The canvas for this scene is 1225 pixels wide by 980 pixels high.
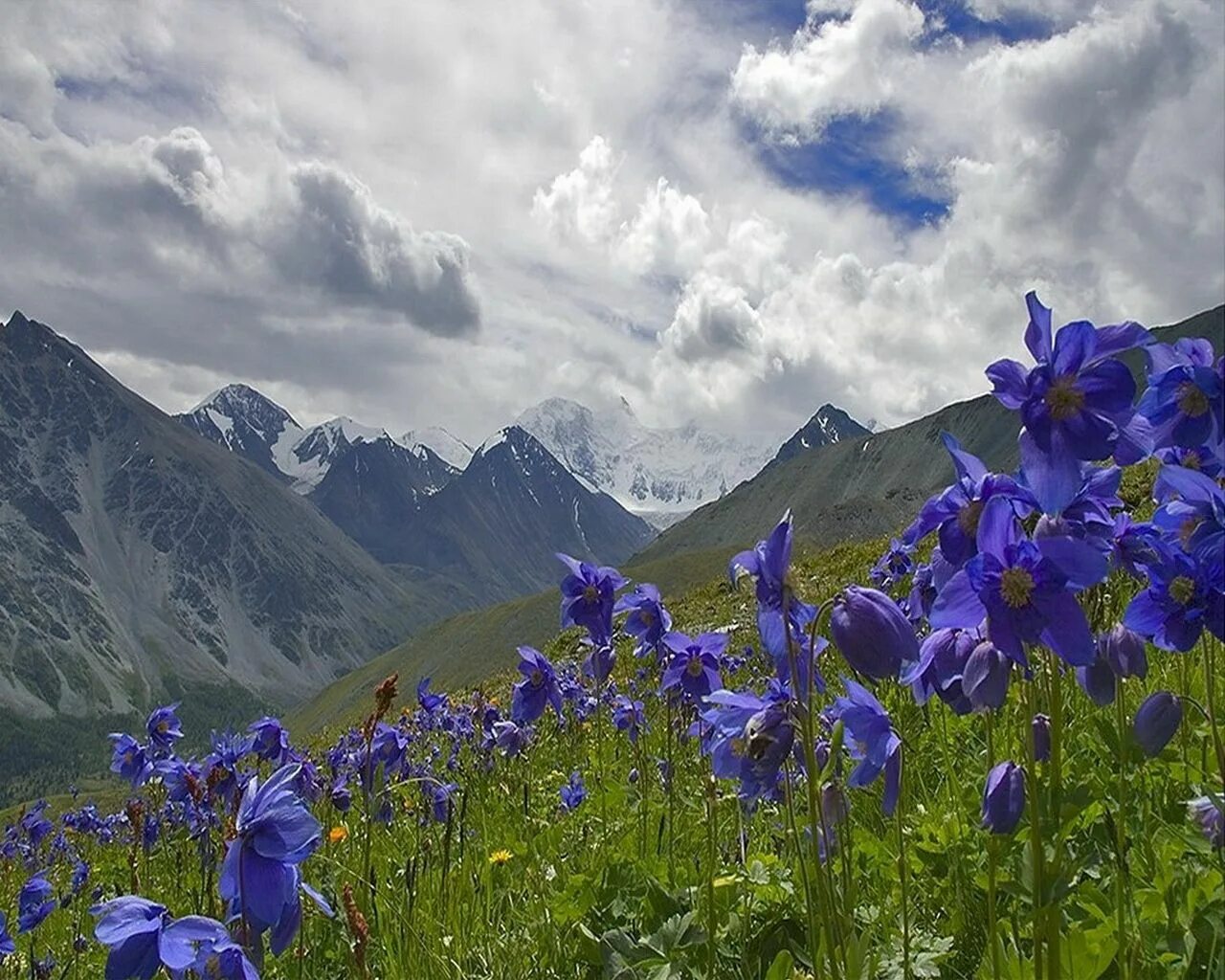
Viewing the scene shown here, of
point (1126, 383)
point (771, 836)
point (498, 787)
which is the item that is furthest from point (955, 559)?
point (498, 787)

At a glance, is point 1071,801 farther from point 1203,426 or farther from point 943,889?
point 943,889

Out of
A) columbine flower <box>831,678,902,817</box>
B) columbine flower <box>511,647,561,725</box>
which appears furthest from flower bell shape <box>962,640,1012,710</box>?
columbine flower <box>511,647,561,725</box>

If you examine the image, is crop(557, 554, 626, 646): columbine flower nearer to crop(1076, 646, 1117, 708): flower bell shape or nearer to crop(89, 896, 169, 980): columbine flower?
crop(1076, 646, 1117, 708): flower bell shape

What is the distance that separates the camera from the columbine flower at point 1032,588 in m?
2.12

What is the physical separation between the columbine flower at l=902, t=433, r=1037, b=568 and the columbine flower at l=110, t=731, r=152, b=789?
5569 millimetres

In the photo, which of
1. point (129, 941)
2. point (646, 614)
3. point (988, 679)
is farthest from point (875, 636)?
point (646, 614)

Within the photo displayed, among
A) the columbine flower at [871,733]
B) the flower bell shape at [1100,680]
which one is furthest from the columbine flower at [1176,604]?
the columbine flower at [871,733]

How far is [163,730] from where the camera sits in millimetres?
6773

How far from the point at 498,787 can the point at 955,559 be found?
614 cm

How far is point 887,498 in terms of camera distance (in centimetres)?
15925

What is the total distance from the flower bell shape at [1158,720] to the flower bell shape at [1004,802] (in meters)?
0.48

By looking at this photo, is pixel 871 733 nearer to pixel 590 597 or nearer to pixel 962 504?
pixel 962 504

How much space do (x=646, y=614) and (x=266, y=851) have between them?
2.87 m

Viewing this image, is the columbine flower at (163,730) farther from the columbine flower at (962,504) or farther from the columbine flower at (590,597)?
the columbine flower at (962,504)
